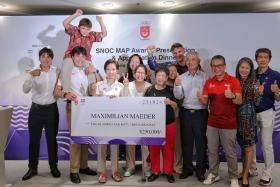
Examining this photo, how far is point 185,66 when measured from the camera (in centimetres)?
400

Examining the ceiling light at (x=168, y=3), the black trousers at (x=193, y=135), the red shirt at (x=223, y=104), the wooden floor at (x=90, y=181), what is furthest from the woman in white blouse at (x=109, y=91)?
→ the ceiling light at (x=168, y=3)

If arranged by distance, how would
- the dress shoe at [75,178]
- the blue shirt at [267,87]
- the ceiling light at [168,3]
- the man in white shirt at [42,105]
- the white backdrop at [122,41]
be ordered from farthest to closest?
the white backdrop at [122,41] → the ceiling light at [168,3] → the man in white shirt at [42,105] → the dress shoe at [75,178] → the blue shirt at [267,87]

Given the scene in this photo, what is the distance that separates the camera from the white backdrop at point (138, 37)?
170 inches

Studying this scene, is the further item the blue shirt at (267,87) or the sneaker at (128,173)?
the sneaker at (128,173)

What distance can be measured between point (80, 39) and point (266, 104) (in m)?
2.70

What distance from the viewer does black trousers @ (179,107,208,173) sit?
143 inches

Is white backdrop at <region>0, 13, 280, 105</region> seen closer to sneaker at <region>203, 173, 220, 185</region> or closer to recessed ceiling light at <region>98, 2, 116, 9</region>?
recessed ceiling light at <region>98, 2, 116, 9</region>

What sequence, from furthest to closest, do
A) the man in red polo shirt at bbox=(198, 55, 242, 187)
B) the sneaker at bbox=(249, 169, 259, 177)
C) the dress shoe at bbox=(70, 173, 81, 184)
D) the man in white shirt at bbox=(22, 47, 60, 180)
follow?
the sneaker at bbox=(249, 169, 259, 177)
the man in white shirt at bbox=(22, 47, 60, 180)
the dress shoe at bbox=(70, 173, 81, 184)
the man in red polo shirt at bbox=(198, 55, 242, 187)

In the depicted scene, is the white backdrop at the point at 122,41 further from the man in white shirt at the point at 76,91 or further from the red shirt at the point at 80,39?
the man in white shirt at the point at 76,91

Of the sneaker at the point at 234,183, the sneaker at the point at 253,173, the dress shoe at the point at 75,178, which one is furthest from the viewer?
the sneaker at the point at 253,173

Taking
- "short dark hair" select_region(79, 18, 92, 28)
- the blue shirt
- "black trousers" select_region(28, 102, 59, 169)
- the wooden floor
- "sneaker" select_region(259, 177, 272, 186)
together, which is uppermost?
"short dark hair" select_region(79, 18, 92, 28)

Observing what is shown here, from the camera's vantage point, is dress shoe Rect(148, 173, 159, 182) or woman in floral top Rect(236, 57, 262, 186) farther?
dress shoe Rect(148, 173, 159, 182)

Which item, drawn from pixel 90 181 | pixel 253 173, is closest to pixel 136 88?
pixel 90 181

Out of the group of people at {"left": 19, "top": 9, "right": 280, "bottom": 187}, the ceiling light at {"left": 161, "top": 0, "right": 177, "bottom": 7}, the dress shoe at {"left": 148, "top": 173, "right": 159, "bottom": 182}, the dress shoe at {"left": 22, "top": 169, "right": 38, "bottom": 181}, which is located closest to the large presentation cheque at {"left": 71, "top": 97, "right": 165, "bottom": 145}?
the group of people at {"left": 19, "top": 9, "right": 280, "bottom": 187}
